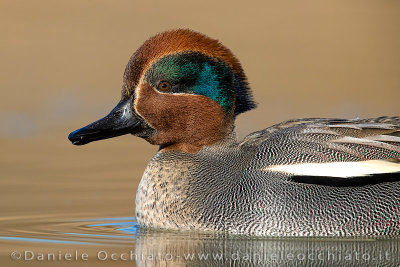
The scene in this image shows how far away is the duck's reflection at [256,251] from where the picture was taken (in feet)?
24.5

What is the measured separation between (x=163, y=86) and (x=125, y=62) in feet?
24.2

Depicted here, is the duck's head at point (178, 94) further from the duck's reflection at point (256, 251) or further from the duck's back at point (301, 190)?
the duck's reflection at point (256, 251)

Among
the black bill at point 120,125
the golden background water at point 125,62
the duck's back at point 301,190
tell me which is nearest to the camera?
the duck's back at point 301,190

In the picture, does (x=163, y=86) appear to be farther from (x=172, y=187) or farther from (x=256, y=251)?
(x=256, y=251)

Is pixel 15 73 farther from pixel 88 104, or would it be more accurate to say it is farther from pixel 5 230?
pixel 5 230

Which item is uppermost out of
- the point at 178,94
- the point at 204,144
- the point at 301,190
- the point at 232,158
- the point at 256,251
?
the point at 178,94

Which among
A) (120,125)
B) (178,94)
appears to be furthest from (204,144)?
(120,125)

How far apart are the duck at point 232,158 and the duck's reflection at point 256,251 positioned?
3.9 inches

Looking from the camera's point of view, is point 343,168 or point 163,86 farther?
point 163,86

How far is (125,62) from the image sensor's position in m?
15.9

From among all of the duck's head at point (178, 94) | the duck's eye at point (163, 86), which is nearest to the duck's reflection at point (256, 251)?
the duck's head at point (178, 94)

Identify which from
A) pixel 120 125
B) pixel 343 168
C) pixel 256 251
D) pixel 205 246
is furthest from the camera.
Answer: pixel 120 125

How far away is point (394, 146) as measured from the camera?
27.2 ft

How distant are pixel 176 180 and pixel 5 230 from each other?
148cm
